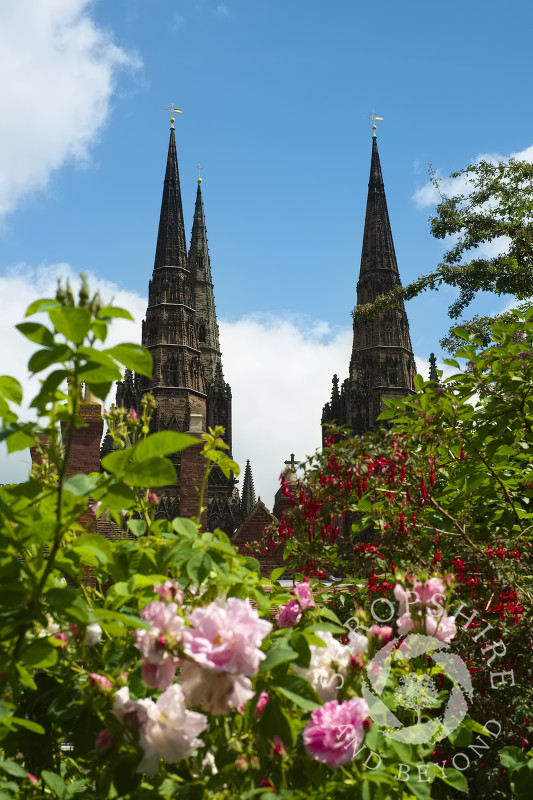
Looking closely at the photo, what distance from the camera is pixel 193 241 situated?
3113 inches

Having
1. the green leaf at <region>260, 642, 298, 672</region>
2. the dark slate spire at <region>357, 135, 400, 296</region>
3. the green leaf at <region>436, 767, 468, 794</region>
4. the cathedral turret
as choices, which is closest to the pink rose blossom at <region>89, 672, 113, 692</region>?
the green leaf at <region>260, 642, 298, 672</region>

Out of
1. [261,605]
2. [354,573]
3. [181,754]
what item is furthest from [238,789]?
[354,573]

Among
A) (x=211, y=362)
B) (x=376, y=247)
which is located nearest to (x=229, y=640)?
(x=376, y=247)

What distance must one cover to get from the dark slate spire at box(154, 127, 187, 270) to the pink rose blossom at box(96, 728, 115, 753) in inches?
2788

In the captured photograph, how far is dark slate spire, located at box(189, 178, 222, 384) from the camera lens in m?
75.1

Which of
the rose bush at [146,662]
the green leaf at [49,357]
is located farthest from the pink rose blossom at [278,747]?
the green leaf at [49,357]

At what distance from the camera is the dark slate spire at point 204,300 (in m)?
75.1

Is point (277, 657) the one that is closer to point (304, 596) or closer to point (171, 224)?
point (304, 596)

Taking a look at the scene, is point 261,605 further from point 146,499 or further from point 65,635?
point 146,499

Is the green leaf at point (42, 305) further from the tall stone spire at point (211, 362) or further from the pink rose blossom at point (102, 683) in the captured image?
the tall stone spire at point (211, 362)

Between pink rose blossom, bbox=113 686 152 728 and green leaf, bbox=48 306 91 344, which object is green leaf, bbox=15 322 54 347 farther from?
pink rose blossom, bbox=113 686 152 728

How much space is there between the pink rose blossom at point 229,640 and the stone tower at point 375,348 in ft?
202

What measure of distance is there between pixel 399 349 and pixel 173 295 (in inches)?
836

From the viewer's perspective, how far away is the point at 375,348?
66.9 meters
